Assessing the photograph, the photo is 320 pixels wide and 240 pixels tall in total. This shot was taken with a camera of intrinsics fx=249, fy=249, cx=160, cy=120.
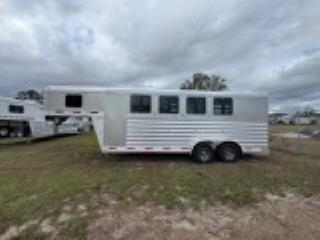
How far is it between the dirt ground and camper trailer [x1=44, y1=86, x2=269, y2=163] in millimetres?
3818

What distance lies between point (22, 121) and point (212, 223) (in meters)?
17.3

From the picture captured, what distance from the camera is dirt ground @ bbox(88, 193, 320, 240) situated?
153 inches

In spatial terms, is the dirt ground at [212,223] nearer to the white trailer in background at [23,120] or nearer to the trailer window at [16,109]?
the white trailer in background at [23,120]

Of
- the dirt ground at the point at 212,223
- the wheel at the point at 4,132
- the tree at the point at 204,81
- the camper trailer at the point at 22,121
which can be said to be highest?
the tree at the point at 204,81

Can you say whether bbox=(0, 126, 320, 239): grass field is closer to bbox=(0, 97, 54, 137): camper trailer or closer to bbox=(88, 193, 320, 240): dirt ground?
bbox=(88, 193, 320, 240): dirt ground

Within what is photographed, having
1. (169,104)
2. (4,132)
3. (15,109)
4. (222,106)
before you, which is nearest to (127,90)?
(169,104)

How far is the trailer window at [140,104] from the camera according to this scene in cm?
862

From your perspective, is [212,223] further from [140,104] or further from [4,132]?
[4,132]

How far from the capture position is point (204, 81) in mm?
37500

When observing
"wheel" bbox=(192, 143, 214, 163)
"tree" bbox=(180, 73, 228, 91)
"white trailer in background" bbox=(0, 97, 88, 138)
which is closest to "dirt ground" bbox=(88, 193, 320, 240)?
"wheel" bbox=(192, 143, 214, 163)

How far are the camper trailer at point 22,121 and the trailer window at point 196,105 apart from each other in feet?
43.5

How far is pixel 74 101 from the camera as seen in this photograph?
8.38 m

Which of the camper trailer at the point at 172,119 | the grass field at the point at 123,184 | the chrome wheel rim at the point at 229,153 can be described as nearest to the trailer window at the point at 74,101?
the camper trailer at the point at 172,119

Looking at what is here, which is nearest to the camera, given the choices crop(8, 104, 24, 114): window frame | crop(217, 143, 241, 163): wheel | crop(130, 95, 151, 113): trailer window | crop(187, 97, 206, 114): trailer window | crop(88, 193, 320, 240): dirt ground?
crop(88, 193, 320, 240): dirt ground
